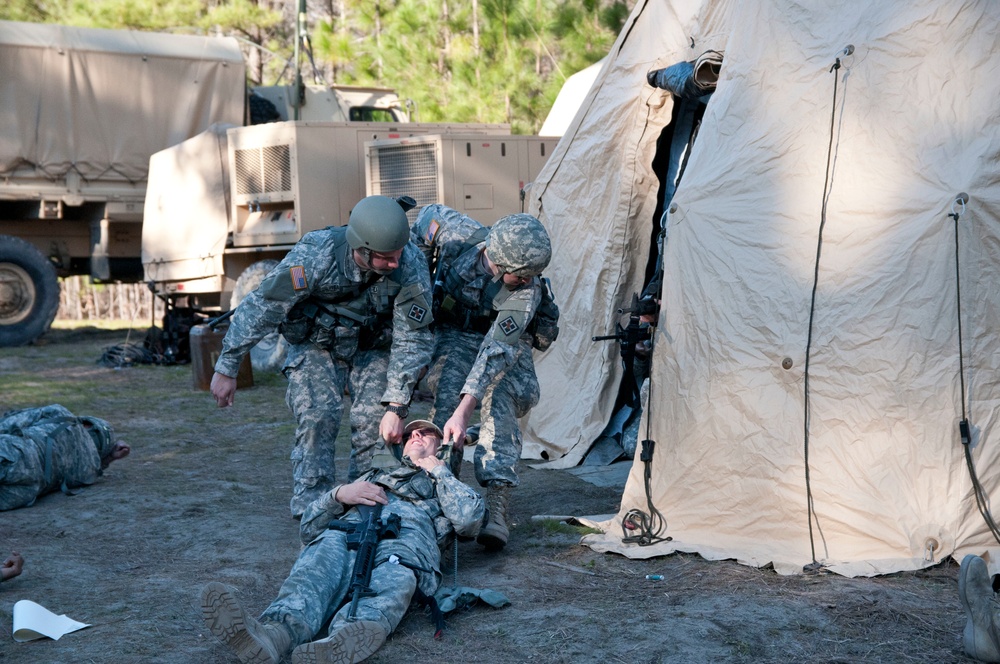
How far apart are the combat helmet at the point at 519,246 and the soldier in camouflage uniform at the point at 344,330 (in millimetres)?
406

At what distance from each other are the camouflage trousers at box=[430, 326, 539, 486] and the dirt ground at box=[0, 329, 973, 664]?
361 millimetres

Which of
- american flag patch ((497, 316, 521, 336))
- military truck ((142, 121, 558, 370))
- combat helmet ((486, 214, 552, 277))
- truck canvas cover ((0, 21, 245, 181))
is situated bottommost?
american flag patch ((497, 316, 521, 336))

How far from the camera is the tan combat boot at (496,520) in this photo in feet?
15.1

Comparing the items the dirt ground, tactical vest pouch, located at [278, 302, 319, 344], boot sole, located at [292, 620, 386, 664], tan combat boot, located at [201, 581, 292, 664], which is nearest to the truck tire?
the dirt ground

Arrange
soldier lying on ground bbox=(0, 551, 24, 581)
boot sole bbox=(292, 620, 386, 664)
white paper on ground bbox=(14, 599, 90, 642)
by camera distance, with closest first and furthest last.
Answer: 1. boot sole bbox=(292, 620, 386, 664)
2. white paper on ground bbox=(14, 599, 90, 642)
3. soldier lying on ground bbox=(0, 551, 24, 581)

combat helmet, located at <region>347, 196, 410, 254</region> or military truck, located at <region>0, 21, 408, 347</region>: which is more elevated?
military truck, located at <region>0, 21, 408, 347</region>

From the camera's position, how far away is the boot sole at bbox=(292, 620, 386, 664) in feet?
10.1

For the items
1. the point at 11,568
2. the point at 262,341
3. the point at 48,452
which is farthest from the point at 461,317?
the point at 262,341

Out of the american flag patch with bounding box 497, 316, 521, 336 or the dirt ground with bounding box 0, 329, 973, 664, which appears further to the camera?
the american flag patch with bounding box 497, 316, 521, 336

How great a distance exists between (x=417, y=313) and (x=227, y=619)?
2.07 meters

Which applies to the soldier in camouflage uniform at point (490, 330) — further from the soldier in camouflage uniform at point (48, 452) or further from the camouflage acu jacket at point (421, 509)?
the soldier in camouflage uniform at point (48, 452)

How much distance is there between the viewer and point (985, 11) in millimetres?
4383

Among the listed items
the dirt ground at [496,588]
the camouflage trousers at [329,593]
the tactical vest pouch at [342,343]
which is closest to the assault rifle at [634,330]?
the dirt ground at [496,588]

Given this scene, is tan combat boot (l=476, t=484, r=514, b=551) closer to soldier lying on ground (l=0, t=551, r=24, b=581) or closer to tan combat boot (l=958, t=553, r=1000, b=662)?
soldier lying on ground (l=0, t=551, r=24, b=581)
